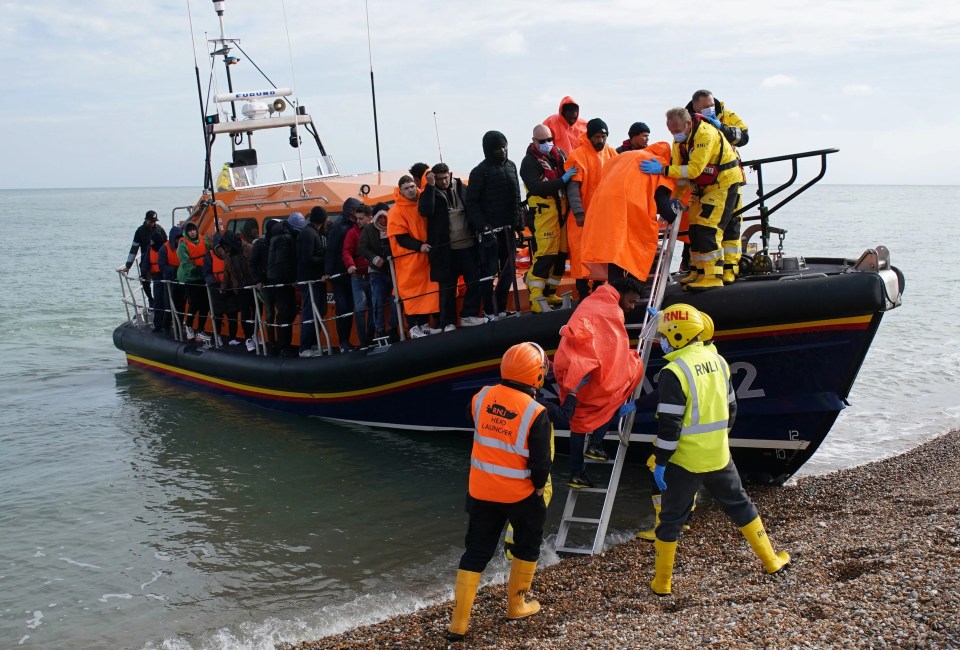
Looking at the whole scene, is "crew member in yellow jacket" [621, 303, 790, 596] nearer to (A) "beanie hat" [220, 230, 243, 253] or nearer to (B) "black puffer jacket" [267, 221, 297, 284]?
(B) "black puffer jacket" [267, 221, 297, 284]

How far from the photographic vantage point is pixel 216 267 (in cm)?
845

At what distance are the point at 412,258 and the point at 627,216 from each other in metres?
1.85

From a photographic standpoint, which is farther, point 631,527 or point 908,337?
point 908,337

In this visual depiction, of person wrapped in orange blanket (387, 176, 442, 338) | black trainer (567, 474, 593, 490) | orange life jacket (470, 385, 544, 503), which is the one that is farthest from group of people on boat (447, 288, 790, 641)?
person wrapped in orange blanket (387, 176, 442, 338)

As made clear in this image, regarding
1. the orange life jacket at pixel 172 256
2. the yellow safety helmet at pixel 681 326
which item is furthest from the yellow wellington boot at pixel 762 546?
the orange life jacket at pixel 172 256

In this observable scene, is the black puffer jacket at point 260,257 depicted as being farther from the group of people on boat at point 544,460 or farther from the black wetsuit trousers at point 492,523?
the black wetsuit trousers at point 492,523

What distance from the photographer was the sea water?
489 cm

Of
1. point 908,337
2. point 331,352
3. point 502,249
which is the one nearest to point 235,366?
point 331,352

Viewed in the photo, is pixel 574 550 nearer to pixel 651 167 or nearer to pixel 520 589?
pixel 520 589

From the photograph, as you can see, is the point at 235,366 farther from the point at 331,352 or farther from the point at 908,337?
the point at 908,337

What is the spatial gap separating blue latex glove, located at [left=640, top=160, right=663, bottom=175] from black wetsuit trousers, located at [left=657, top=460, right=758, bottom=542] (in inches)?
75.5

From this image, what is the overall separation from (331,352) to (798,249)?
950 inches

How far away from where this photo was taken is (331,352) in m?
7.48

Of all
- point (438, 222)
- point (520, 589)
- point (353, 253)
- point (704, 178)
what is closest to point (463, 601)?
point (520, 589)
